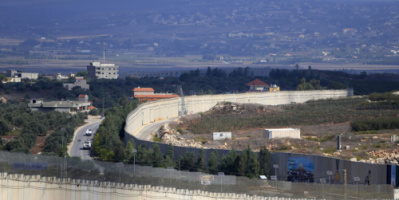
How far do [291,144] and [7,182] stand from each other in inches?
739

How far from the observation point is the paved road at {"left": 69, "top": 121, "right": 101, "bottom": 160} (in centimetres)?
3995

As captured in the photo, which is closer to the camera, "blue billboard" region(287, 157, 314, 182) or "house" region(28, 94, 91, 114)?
"blue billboard" region(287, 157, 314, 182)

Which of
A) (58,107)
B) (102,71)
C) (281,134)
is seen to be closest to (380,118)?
(281,134)

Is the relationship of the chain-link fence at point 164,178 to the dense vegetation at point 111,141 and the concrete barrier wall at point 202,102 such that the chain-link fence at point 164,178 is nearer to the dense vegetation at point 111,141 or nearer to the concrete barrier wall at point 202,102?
the dense vegetation at point 111,141

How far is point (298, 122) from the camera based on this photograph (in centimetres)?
5756

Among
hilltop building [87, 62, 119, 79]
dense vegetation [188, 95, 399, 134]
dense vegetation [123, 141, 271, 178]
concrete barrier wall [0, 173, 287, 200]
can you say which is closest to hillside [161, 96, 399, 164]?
dense vegetation [188, 95, 399, 134]

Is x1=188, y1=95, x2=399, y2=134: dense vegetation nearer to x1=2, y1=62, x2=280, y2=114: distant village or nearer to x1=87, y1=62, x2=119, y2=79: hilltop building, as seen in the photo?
x1=2, y1=62, x2=280, y2=114: distant village

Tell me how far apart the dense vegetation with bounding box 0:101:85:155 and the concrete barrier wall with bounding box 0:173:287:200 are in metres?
9.05

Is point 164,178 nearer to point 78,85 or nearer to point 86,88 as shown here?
point 86,88

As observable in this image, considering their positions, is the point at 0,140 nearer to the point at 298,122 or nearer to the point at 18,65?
the point at 298,122

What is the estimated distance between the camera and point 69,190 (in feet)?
89.8

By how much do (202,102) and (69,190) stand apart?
4544 centimetres

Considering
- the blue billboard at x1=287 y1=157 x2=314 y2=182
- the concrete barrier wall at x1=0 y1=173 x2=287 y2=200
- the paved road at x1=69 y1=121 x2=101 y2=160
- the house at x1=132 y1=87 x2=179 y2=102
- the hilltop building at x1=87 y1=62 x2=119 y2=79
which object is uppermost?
the hilltop building at x1=87 y1=62 x2=119 y2=79

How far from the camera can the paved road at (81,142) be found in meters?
39.9
